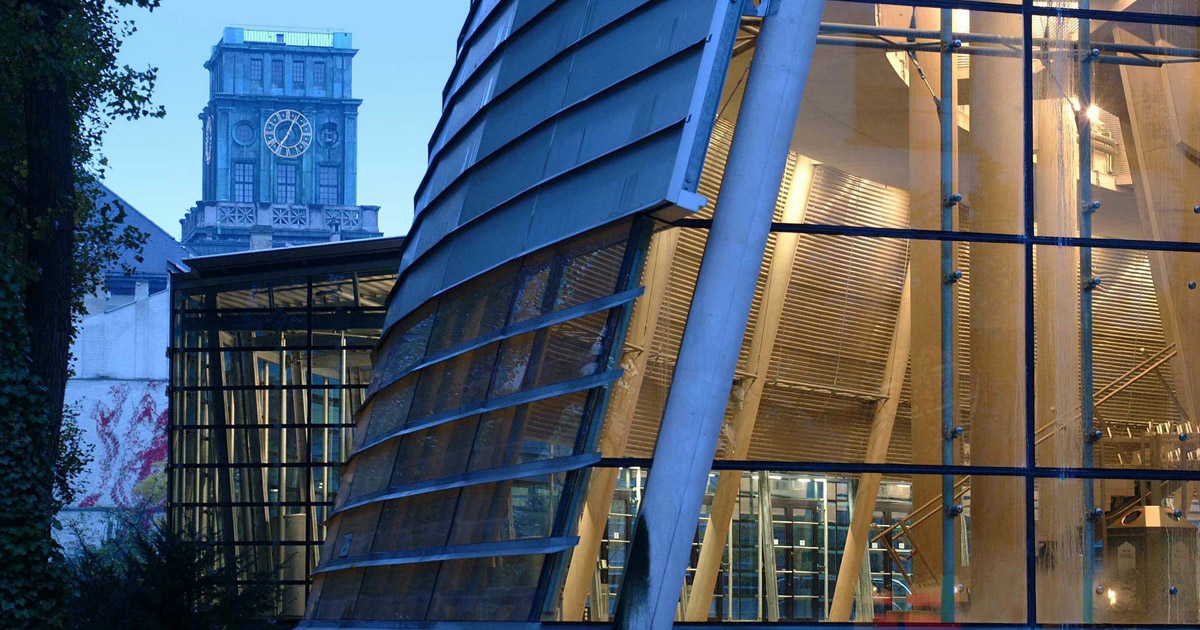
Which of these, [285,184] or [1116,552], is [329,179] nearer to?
[285,184]

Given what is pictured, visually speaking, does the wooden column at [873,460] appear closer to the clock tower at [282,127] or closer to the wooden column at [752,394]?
the wooden column at [752,394]

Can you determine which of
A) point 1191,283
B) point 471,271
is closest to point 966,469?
point 1191,283

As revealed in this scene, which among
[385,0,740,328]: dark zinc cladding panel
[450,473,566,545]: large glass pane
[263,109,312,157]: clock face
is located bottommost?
[450,473,566,545]: large glass pane

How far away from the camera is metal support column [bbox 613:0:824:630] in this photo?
10.0 metres

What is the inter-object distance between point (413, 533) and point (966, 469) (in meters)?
4.30

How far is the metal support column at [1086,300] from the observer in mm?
11164

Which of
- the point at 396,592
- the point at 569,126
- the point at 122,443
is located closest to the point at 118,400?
the point at 122,443

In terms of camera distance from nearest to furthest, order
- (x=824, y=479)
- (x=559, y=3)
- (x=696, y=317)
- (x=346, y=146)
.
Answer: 1. (x=696, y=317)
2. (x=824, y=479)
3. (x=559, y=3)
4. (x=346, y=146)

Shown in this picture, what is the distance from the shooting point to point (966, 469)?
11.1 metres

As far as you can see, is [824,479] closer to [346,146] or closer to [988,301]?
[988,301]

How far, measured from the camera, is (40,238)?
1506 cm

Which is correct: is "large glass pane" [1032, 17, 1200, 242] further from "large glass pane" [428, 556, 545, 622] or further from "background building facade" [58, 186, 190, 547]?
"background building facade" [58, 186, 190, 547]

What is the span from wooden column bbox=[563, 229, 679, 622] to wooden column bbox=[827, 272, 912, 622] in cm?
186

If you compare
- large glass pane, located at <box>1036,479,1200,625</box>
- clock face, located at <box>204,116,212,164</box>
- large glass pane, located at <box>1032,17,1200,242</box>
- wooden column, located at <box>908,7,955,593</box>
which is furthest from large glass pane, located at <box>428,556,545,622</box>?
clock face, located at <box>204,116,212,164</box>
